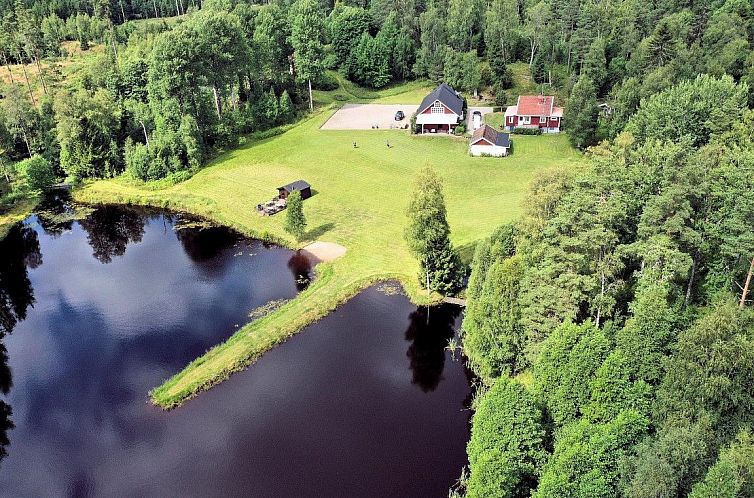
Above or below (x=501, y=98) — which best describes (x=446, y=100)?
above

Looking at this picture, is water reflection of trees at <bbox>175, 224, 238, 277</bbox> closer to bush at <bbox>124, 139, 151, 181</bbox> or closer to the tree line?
bush at <bbox>124, 139, 151, 181</bbox>

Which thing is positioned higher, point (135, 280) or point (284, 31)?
point (284, 31)

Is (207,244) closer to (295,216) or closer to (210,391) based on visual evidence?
(295,216)

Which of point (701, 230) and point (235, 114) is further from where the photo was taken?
point (235, 114)

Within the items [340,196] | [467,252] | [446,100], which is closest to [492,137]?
[446,100]

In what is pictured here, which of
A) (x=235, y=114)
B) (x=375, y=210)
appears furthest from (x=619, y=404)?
(x=235, y=114)

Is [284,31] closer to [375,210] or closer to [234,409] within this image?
[375,210]

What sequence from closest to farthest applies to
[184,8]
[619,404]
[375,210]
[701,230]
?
1. [619,404]
2. [701,230]
3. [375,210]
4. [184,8]
